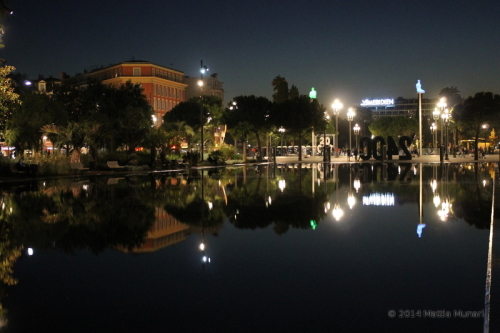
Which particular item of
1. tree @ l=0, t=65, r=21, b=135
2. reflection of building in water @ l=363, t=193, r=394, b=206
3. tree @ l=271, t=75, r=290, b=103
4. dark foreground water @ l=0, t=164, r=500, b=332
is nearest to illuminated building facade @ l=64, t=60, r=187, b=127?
tree @ l=271, t=75, r=290, b=103

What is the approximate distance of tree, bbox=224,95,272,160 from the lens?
6231 cm

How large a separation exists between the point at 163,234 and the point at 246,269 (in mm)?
3719

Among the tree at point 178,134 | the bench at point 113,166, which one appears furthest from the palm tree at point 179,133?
the bench at point 113,166

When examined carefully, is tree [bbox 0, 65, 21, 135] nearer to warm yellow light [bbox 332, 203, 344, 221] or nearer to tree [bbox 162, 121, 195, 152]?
tree [bbox 162, 121, 195, 152]

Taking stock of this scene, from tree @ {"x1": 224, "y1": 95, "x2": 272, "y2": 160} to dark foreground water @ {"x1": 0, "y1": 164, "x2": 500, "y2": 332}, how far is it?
4653cm

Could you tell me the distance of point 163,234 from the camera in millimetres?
11414

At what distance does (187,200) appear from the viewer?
1855 centimetres

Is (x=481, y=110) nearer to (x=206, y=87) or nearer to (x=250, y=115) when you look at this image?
→ (x=250, y=115)

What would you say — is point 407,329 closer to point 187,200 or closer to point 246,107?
point 187,200

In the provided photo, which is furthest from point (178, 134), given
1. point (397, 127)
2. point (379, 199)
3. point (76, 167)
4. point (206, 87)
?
point (206, 87)

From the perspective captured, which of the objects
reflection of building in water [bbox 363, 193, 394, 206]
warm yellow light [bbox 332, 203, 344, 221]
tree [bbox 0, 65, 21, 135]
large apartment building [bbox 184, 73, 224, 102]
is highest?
large apartment building [bbox 184, 73, 224, 102]

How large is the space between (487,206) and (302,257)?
30.9 feet

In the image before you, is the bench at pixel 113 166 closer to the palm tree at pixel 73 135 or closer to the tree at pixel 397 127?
the palm tree at pixel 73 135

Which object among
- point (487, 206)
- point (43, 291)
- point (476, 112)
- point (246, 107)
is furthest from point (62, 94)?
point (43, 291)
